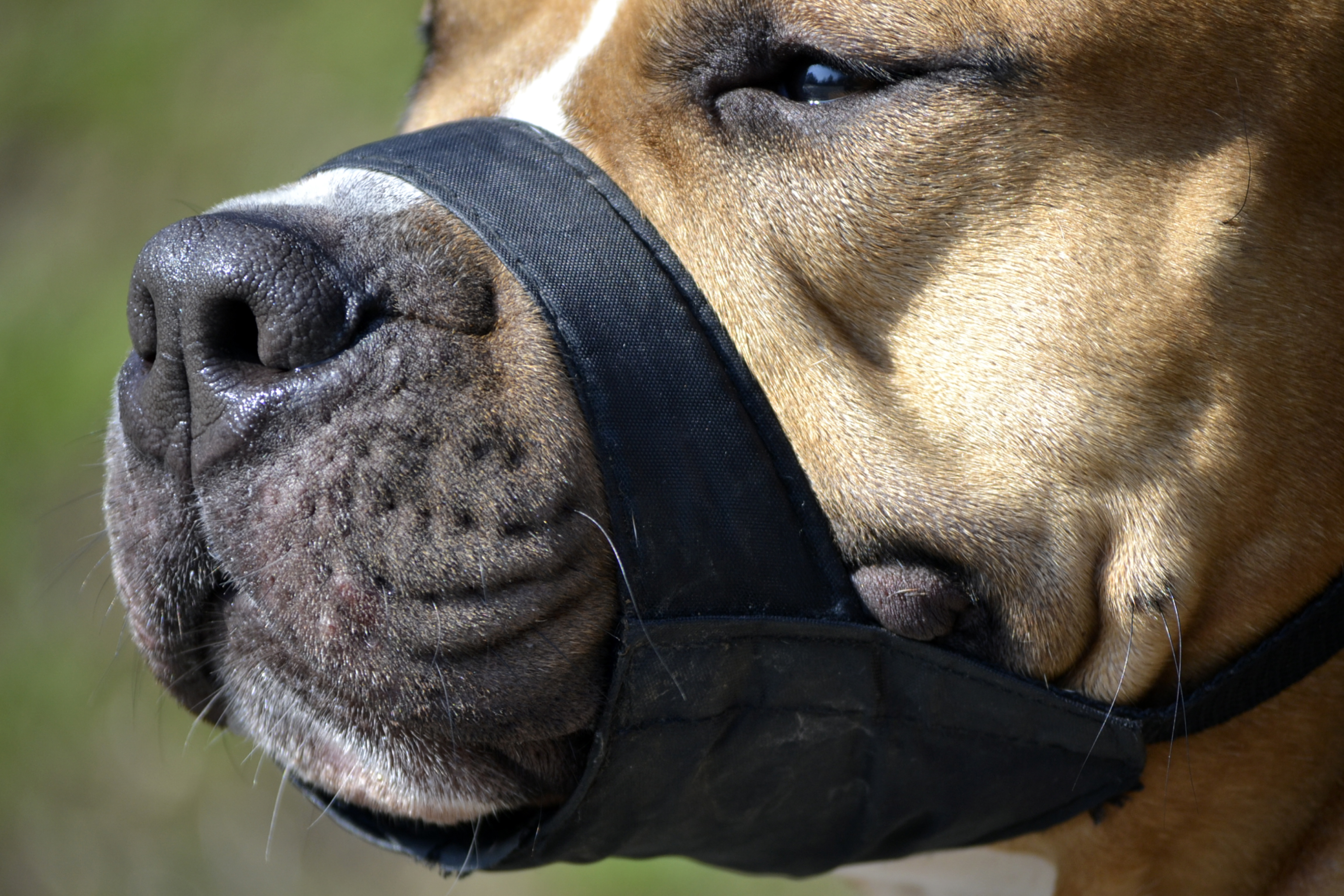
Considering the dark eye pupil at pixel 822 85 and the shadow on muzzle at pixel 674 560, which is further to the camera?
the dark eye pupil at pixel 822 85

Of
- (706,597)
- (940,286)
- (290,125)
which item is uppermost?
(940,286)

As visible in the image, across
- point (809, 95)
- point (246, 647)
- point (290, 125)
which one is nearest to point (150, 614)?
point (246, 647)

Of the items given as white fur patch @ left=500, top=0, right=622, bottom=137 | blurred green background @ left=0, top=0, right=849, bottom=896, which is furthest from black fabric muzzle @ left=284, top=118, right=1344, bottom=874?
blurred green background @ left=0, top=0, right=849, bottom=896

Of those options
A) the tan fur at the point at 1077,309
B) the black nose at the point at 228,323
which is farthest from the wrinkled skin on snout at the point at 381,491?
the tan fur at the point at 1077,309

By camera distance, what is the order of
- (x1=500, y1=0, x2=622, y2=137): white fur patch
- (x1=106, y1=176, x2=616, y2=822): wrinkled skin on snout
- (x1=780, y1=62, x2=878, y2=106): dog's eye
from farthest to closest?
(x1=500, y1=0, x2=622, y2=137): white fur patch, (x1=780, y1=62, x2=878, y2=106): dog's eye, (x1=106, y1=176, x2=616, y2=822): wrinkled skin on snout

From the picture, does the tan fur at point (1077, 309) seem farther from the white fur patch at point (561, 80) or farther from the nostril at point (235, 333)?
the nostril at point (235, 333)

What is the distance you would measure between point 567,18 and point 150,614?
1143 millimetres

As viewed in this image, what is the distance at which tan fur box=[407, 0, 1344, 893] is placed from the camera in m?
1.50

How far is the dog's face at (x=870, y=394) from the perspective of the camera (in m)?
1.46

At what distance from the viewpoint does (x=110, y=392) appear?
375 cm

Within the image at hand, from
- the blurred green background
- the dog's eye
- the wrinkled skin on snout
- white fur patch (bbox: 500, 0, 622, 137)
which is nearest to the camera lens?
the wrinkled skin on snout

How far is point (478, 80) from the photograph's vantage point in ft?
7.02

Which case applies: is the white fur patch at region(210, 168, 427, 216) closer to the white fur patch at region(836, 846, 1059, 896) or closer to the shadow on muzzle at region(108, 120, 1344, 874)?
the shadow on muzzle at region(108, 120, 1344, 874)

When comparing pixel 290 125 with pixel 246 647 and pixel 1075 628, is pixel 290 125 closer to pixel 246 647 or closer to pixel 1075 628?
pixel 246 647
